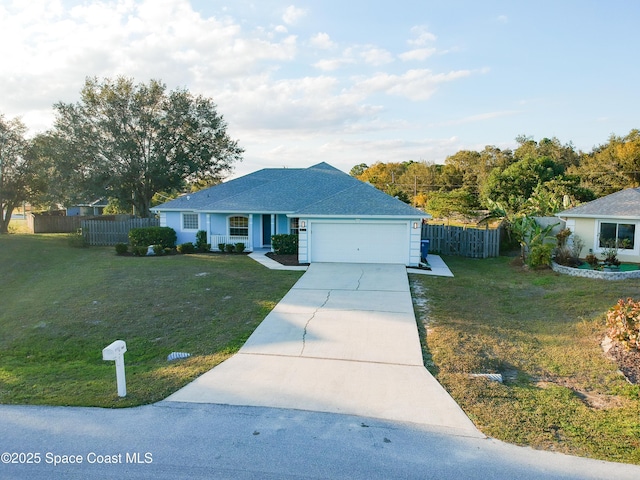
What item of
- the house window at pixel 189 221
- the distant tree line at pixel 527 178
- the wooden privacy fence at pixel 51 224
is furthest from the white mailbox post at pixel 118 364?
the wooden privacy fence at pixel 51 224

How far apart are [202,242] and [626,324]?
17.4 meters

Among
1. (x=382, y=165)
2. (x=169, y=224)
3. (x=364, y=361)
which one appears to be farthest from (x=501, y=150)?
(x=364, y=361)

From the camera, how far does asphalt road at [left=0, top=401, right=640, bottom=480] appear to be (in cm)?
409

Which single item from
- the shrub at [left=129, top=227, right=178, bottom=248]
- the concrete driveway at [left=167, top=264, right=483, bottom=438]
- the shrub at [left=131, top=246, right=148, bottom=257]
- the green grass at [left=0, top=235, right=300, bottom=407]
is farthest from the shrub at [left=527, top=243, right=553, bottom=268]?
the shrub at [left=131, top=246, right=148, bottom=257]

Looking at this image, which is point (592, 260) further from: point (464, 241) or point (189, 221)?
point (189, 221)

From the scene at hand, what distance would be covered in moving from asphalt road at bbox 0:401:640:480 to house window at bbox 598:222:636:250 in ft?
49.0

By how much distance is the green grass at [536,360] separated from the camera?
16.2 ft

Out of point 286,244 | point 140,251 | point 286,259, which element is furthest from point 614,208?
point 140,251

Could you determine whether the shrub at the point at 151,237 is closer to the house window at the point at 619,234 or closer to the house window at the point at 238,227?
the house window at the point at 238,227

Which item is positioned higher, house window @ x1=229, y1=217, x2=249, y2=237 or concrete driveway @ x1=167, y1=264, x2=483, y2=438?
house window @ x1=229, y1=217, x2=249, y2=237

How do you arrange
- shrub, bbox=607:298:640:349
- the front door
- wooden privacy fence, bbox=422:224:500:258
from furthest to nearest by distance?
the front door, wooden privacy fence, bbox=422:224:500:258, shrub, bbox=607:298:640:349

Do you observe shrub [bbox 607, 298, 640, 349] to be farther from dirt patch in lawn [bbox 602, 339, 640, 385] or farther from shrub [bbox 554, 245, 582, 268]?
→ shrub [bbox 554, 245, 582, 268]

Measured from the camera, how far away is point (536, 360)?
745 cm

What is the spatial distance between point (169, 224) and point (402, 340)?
16.7 m
